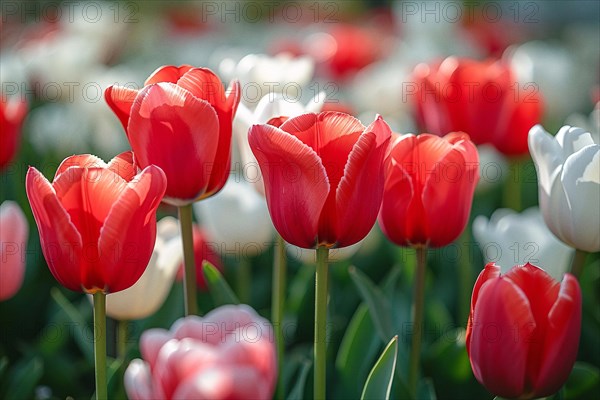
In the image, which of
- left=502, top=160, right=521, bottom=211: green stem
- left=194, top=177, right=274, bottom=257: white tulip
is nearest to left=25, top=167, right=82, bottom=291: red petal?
left=194, top=177, right=274, bottom=257: white tulip

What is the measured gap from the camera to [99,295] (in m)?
0.99

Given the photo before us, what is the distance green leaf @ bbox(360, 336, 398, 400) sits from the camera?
1.07 m

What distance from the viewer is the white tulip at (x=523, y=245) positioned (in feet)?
4.69

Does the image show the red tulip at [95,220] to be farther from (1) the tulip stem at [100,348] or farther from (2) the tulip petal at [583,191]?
(2) the tulip petal at [583,191]

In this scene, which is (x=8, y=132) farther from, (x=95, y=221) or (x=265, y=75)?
(x=95, y=221)

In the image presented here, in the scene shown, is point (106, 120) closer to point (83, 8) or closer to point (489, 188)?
point (489, 188)

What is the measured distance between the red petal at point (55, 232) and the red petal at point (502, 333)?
45cm

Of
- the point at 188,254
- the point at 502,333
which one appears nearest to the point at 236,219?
the point at 188,254

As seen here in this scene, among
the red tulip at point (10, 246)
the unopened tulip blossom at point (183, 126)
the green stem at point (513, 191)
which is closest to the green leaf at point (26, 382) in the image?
the red tulip at point (10, 246)

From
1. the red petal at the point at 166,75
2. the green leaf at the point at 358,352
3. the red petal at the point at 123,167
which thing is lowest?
the green leaf at the point at 358,352

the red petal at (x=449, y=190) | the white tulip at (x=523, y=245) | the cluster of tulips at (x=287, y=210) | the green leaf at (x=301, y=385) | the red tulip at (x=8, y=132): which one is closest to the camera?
the cluster of tulips at (x=287, y=210)

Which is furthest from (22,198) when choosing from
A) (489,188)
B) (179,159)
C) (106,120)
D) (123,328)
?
(489,188)

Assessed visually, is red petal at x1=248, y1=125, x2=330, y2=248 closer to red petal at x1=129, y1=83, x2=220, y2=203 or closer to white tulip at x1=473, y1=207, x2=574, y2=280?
red petal at x1=129, y1=83, x2=220, y2=203

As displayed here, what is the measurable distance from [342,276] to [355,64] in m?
1.52
